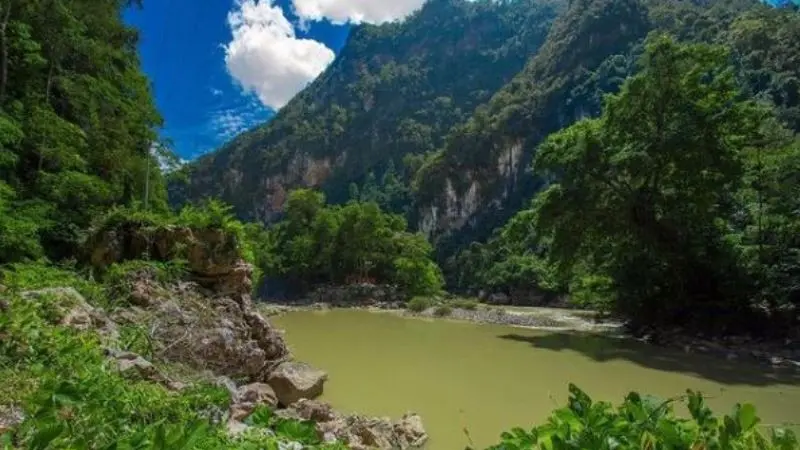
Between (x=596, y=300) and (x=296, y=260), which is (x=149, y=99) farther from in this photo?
(x=296, y=260)

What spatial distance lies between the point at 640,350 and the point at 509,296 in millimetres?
41010

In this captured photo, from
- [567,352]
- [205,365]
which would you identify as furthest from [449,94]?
[205,365]

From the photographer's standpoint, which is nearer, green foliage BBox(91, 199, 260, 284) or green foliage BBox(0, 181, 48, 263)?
green foliage BBox(0, 181, 48, 263)

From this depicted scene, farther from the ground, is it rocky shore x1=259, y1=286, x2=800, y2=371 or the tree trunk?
the tree trunk

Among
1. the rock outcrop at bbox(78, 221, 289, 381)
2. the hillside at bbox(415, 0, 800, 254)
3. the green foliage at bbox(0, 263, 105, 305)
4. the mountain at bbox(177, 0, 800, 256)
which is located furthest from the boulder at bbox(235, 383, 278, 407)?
the hillside at bbox(415, 0, 800, 254)

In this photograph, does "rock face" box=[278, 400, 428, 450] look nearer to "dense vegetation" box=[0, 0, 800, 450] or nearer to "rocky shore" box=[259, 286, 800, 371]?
"dense vegetation" box=[0, 0, 800, 450]

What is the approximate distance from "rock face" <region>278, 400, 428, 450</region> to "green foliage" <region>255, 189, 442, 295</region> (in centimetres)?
4029

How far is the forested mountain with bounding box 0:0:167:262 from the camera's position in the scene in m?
11.6

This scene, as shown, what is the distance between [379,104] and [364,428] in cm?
12583

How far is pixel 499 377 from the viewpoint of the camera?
1219 centimetres

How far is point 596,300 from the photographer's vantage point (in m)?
24.7

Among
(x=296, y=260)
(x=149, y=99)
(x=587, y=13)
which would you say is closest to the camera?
(x=149, y=99)

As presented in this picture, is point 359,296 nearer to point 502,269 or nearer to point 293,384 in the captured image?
point 502,269

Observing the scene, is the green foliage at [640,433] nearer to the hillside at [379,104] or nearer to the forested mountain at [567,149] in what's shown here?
the forested mountain at [567,149]
